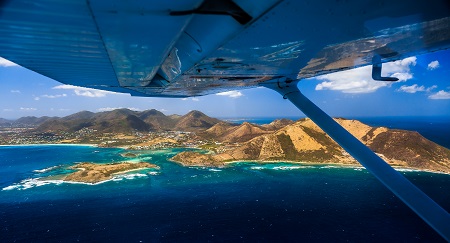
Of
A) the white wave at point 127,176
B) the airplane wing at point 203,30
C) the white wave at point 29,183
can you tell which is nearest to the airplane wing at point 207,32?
the airplane wing at point 203,30

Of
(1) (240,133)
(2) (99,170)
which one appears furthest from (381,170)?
(1) (240,133)

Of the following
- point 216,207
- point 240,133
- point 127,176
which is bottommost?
point 216,207

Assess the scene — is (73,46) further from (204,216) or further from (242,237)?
(204,216)

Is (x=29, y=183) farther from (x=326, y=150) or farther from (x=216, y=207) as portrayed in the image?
(x=326, y=150)

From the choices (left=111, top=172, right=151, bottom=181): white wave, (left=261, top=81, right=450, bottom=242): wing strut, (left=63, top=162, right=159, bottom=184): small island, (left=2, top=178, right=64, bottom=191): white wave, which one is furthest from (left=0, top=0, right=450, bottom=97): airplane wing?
(left=2, top=178, right=64, bottom=191): white wave

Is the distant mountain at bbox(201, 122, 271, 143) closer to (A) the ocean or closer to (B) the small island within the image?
(A) the ocean

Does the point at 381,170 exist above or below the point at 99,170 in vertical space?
above
